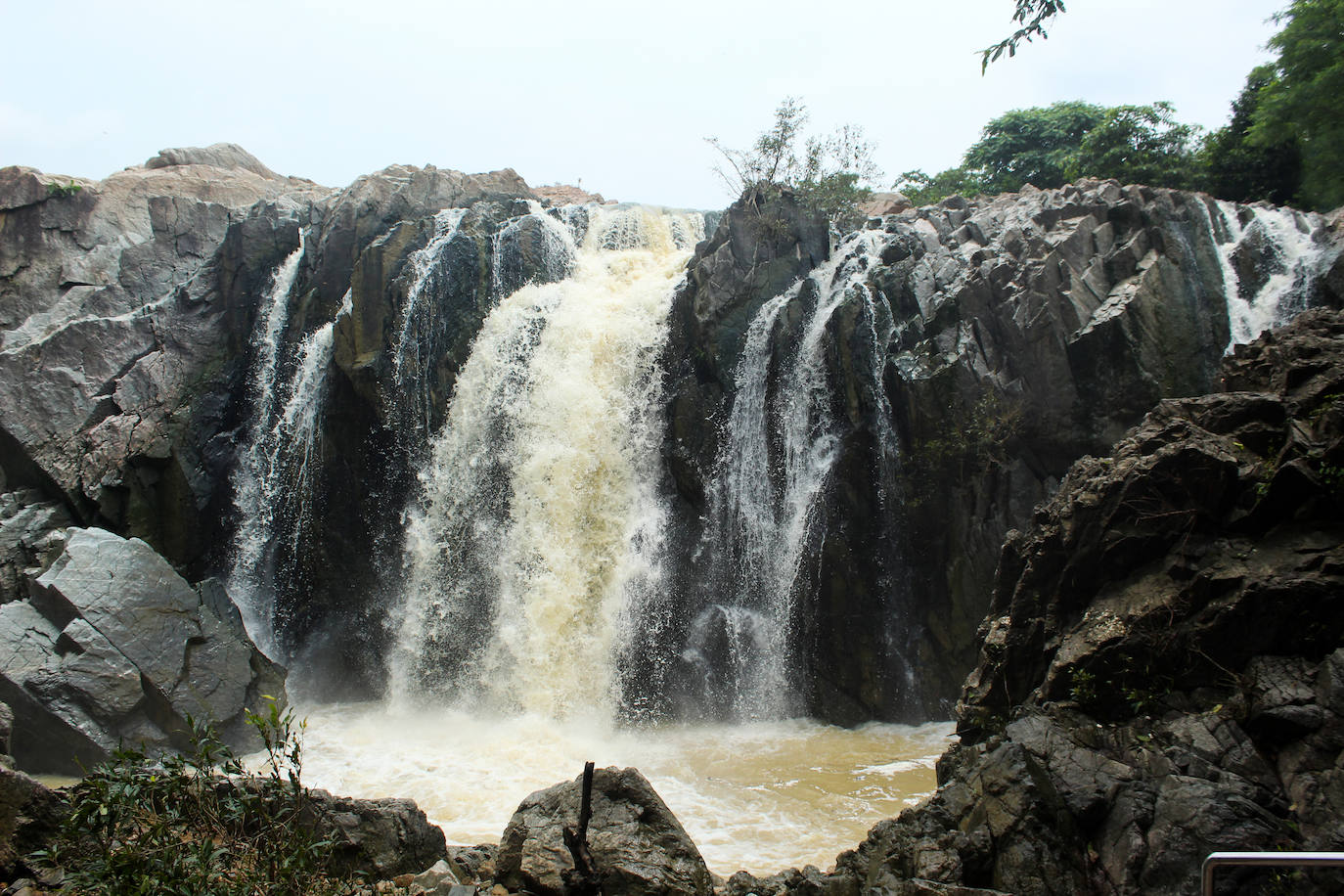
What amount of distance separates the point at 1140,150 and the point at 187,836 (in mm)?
27139

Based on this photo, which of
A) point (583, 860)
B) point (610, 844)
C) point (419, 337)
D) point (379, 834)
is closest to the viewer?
point (583, 860)

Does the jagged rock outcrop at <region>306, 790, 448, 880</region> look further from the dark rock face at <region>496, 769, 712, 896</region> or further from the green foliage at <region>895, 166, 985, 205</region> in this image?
the green foliage at <region>895, 166, 985, 205</region>

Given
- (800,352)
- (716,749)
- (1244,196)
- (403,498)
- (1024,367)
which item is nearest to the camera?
(716,749)

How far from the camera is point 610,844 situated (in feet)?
22.9

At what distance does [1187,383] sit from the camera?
13.3 metres

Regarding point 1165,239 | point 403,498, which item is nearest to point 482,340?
point 403,498

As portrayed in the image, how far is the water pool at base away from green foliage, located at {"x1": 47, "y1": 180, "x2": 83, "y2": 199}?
652 inches

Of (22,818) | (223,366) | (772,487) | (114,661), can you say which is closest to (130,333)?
(223,366)

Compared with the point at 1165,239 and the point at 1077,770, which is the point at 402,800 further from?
the point at 1165,239

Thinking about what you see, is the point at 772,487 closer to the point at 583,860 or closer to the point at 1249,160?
the point at 583,860

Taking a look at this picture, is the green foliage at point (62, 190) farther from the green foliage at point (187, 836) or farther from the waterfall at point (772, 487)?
the green foliage at point (187, 836)

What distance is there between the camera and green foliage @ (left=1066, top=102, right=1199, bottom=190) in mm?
22797

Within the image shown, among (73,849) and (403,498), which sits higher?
(403,498)

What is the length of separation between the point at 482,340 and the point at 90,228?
13.0 meters
